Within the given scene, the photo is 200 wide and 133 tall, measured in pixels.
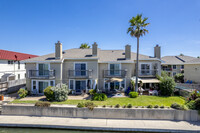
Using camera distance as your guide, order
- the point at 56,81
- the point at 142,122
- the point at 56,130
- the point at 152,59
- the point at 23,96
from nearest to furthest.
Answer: the point at 56,130 → the point at 142,122 → the point at 23,96 → the point at 56,81 → the point at 152,59

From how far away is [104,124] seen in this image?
1259 centimetres

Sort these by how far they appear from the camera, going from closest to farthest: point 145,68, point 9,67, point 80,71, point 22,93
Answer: point 22,93 < point 80,71 < point 145,68 < point 9,67

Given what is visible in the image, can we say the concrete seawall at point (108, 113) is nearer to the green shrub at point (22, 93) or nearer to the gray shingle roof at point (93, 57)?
the green shrub at point (22, 93)

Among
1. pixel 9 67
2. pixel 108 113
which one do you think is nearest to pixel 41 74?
pixel 108 113

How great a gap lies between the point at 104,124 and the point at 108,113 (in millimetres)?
1803

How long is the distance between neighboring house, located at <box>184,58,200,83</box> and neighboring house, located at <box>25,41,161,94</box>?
10.1m

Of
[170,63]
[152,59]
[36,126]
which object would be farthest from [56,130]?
[170,63]

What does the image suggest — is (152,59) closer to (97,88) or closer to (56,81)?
(97,88)

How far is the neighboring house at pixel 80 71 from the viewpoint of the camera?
70.5ft

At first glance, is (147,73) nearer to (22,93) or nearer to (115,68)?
(115,68)

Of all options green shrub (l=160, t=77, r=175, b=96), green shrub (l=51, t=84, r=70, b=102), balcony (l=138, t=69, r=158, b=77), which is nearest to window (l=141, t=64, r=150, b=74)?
balcony (l=138, t=69, r=158, b=77)

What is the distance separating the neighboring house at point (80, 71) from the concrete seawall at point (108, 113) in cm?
678

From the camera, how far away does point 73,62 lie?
22328mm

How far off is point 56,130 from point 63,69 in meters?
12.2
